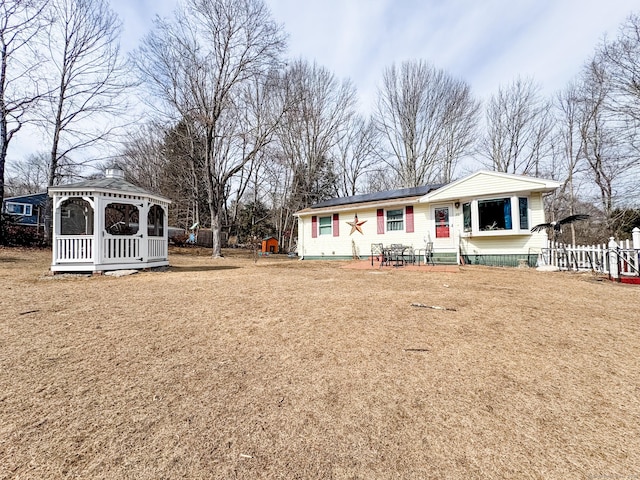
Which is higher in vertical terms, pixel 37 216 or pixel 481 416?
pixel 37 216

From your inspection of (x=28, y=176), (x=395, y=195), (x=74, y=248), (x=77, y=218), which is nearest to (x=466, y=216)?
(x=395, y=195)

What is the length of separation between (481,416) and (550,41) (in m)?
13.6

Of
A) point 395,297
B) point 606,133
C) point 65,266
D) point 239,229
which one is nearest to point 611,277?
point 395,297

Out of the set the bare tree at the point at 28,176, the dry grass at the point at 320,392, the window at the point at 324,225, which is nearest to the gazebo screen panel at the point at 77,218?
the dry grass at the point at 320,392

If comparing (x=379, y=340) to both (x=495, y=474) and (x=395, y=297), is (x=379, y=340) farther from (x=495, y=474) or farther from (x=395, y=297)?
(x=395, y=297)

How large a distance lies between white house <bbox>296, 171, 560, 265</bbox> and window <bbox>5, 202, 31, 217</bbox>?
26.3 meters

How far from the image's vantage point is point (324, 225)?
1572cm

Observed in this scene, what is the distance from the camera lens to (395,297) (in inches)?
201

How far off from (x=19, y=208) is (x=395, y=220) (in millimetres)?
30676

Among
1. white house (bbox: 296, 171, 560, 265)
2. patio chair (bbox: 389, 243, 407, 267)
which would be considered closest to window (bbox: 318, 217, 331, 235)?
white house (bbox: 296, 171, 560, 265)

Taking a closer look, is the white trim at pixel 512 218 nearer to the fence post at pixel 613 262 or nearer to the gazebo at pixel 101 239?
the fence post at pixel 613 262

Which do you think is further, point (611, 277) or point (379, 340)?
point (611, 277)

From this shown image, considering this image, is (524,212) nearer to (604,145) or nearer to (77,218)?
(604,145)

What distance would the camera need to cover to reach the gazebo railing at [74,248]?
794 centimetres
